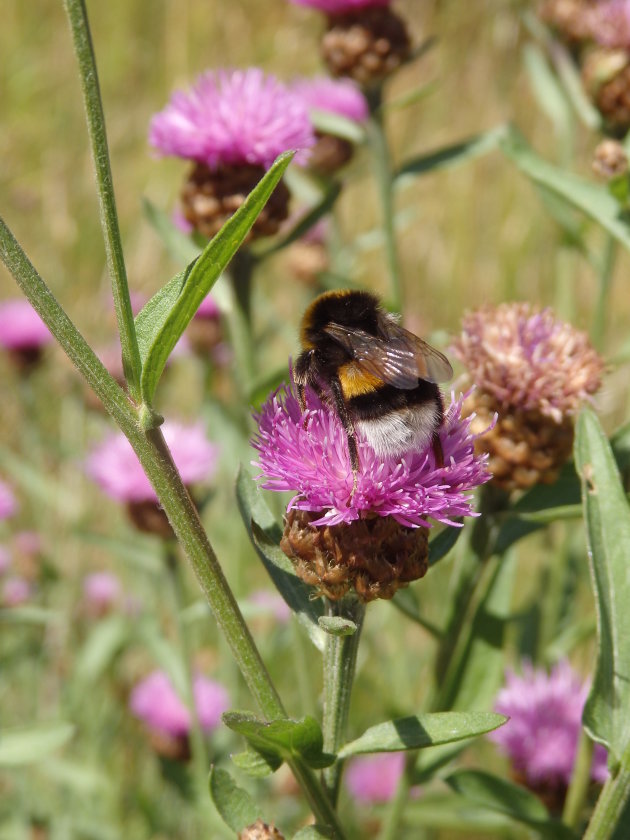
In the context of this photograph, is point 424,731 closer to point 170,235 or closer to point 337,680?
point 337,680

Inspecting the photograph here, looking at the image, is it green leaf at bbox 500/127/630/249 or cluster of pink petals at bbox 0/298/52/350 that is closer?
green leaf at bbox 500/127/630/249

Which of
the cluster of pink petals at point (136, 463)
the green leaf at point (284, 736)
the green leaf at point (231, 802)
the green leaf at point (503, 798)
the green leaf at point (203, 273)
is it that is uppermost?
the green leaf at point (203, 273)

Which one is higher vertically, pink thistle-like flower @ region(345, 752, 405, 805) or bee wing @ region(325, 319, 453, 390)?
bee wing @ region(325, 319, 453, 390)

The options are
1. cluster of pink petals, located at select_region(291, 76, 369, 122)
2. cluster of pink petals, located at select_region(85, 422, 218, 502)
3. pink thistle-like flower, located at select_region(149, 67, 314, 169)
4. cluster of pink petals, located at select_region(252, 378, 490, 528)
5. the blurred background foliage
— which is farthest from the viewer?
cluster of pink petals, located at select_region(291, 76, 369, 122)

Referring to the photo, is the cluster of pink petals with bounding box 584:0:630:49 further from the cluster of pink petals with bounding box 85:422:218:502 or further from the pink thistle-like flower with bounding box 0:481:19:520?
the pink thistle-like flower with bounding box 0:481:19:520

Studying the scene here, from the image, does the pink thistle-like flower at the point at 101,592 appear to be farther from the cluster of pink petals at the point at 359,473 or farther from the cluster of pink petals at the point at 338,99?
the cluster of pink petals at the point at 359,473

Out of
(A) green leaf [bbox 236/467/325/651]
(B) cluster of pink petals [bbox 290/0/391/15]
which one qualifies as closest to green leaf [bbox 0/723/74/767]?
(A) green leaf [bbox 236/467/325/651]

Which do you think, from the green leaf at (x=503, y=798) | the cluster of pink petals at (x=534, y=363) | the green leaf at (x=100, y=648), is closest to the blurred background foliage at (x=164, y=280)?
the green leaf at (x=100, y=648)
